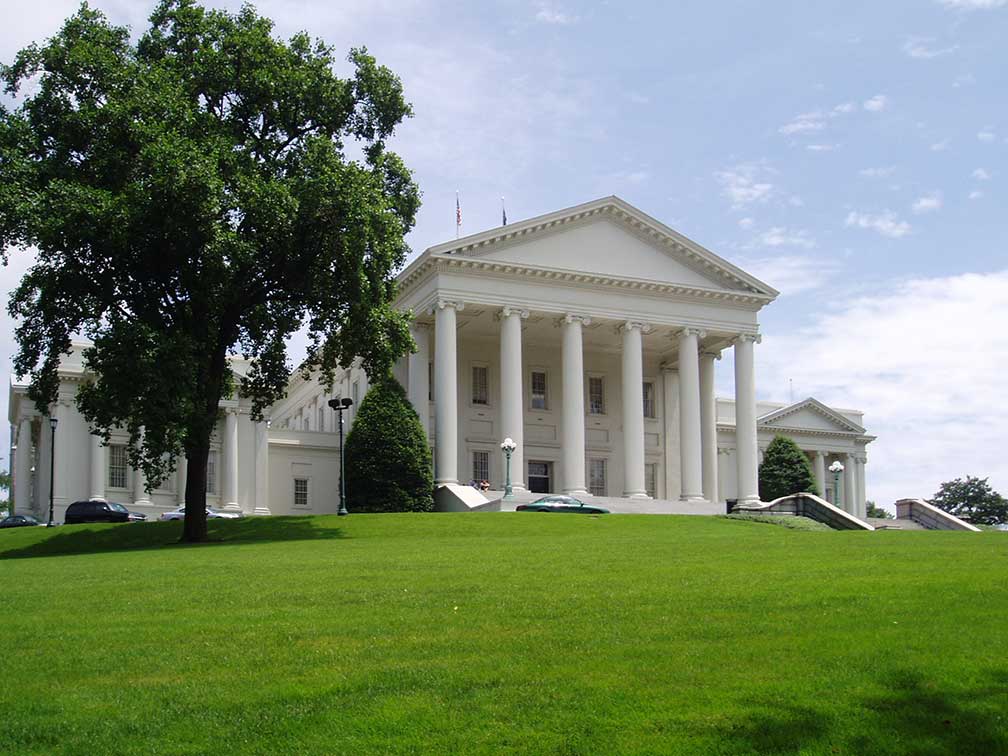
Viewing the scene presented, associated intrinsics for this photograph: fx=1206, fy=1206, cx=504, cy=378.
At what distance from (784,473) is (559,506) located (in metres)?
23.0

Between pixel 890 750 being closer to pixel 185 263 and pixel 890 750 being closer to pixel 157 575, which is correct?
pixel 157 575

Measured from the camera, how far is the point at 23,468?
71.8 meters

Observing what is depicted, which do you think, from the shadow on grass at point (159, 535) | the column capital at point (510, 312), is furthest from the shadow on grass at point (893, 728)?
the column capital at point (510, 312)

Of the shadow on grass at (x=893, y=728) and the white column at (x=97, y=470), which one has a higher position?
the white column at (x=97, y=470)

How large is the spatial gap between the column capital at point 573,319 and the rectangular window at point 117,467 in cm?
2606

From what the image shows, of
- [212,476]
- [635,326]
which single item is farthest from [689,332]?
[212,476]

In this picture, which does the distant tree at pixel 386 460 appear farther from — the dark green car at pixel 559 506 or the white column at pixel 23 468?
the white column at pixel 23 468

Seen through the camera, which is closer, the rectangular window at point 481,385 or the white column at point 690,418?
the white column at point 690,418

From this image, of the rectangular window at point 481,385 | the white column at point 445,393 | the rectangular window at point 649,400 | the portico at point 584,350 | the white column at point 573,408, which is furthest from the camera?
the rectangular window at point 649,400

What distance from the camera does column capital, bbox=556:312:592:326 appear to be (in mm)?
54906

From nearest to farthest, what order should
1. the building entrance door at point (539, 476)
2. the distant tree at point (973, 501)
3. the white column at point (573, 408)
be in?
the white column at point (573, 408), the building entrance door at point (539, 476), the distant tree at point (973, 501)

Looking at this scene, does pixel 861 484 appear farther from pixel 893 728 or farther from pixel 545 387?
pixel 893 728

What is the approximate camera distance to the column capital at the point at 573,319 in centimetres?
5491

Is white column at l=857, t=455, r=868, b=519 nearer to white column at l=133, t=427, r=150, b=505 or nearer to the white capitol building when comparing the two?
the white capitol building
